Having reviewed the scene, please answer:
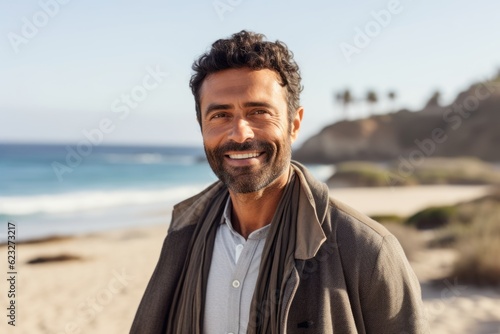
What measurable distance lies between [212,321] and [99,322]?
5.71 meters

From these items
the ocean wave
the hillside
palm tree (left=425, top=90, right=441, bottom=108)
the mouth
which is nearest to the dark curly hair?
the mouth

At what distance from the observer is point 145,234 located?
1515cm

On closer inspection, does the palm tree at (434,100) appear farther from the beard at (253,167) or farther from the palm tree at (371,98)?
the beard at (253,167)

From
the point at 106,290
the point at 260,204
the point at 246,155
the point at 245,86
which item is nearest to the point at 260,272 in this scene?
the point at 260,204

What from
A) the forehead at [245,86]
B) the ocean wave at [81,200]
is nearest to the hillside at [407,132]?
the ocean wave at [81,200]

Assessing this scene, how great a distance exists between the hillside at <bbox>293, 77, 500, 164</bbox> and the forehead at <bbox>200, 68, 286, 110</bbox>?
55.1 meters

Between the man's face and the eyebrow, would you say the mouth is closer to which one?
the man's face

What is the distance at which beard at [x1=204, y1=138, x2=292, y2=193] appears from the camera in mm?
2066

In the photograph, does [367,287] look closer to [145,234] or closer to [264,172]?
[264,172]

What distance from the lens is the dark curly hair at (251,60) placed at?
2.11 m

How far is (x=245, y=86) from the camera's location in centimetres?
210

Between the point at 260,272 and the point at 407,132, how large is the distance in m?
63.0

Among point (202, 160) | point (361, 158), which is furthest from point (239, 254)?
point (202, 160)

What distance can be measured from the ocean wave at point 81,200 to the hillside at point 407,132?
1264 inches
